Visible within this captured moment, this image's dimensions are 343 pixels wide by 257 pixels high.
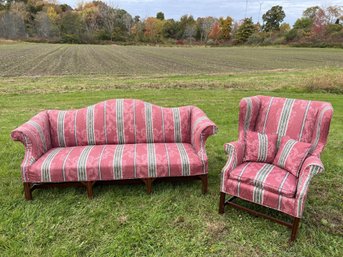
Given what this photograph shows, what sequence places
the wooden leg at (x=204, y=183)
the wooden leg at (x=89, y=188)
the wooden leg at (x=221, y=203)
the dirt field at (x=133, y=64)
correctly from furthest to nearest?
the dirt field at (x=133, y=64), the wooden leg at (x=204, y=183), the wooden leg at (x=89, y=188), the wooden leg at (x=221, y=203)

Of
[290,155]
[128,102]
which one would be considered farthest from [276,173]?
[128,102]

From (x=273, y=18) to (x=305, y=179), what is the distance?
3177 inches

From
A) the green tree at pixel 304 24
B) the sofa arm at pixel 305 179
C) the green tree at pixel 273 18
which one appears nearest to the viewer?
the sofa arm at pixel 305 179

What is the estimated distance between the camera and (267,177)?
Result: 9.71 ft

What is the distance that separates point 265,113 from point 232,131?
2295 mm

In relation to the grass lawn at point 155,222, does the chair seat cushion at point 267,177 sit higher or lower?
higher

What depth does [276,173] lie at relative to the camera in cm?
306

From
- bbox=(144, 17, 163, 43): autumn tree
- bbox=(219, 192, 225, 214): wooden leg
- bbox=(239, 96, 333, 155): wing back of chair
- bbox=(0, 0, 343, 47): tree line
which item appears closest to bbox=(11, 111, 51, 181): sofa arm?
bbox=(219, 192, 225, 214): wooden leg

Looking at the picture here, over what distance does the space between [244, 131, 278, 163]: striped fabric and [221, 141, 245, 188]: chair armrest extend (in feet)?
0.34

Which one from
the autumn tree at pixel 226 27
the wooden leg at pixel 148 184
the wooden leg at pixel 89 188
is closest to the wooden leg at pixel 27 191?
the wooden leg at pixel 89 188

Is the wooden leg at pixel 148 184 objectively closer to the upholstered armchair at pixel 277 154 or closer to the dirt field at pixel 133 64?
the upholstered armchair at pixel 277 154

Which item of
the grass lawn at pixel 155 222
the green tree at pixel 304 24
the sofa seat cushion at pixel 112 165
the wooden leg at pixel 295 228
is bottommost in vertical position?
the grass lawn at pixel 155 222

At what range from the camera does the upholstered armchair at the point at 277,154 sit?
2789 mm

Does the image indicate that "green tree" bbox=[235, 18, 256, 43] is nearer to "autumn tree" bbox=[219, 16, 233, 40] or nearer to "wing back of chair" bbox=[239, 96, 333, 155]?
"autumn tree" bbox=[219, 16, 233, 40]
